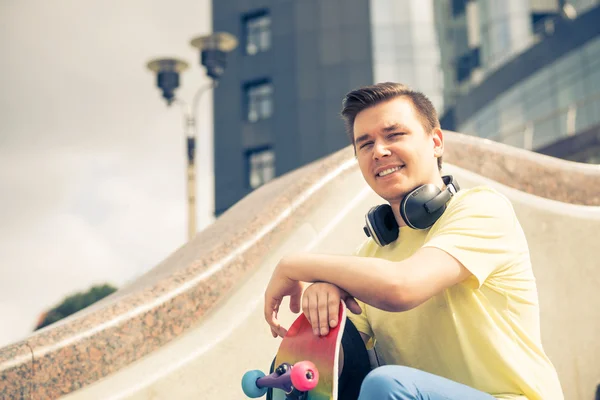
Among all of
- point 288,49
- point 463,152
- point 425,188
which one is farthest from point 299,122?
point 425,188

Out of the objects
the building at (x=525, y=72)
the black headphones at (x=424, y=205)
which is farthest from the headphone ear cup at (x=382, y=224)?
the building at (x=525, y=72)

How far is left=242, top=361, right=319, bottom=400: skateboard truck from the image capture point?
194cm

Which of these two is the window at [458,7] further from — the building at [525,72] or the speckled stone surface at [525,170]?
the speckled stone surface at [525,170]

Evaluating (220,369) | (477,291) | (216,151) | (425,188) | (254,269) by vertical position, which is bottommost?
(216,151)

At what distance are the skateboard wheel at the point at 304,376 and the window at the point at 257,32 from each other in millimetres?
35343

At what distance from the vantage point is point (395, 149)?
2354mm

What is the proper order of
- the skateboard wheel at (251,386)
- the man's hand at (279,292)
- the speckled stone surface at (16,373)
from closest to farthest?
1. the skateboard wheel at (251,386)
2. the man's hand at (279,292)
3. the speckled stone surface at (16,373)

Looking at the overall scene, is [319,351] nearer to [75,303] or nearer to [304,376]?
[304,376]

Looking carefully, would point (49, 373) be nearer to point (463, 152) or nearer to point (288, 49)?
point (463, 152)

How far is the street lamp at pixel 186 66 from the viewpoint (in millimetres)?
12445

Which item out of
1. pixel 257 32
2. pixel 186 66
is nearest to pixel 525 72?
pixel 257 32

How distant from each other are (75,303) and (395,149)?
14223 millimetres

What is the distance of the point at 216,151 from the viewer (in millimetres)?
→ 36469

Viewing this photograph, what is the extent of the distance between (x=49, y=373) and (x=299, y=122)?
104ft
